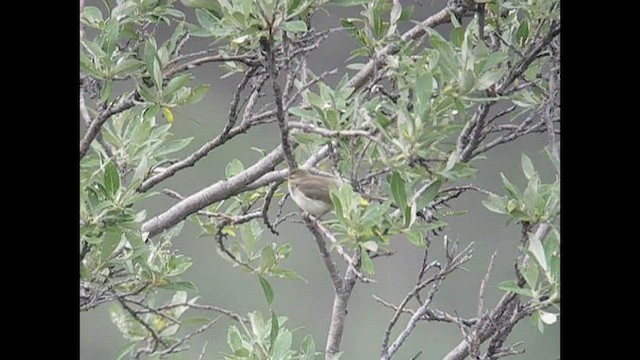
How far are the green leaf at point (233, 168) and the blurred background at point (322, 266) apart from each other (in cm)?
8

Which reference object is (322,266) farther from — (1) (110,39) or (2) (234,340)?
(1) (110,39)

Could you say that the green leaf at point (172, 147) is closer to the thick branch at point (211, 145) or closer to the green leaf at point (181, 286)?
the thick branch at point (211, 145)

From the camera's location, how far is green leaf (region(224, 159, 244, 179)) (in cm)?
149

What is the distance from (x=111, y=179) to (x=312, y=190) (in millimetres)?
311

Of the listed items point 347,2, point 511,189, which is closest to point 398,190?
point 511,189

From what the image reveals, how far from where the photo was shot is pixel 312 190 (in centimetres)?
124

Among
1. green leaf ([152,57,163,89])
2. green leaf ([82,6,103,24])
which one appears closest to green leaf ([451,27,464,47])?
green leaf ([152,57,163,89])

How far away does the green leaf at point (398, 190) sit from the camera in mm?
1050

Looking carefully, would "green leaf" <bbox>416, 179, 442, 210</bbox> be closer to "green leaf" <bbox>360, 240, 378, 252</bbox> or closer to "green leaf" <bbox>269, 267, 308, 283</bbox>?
"green leaf" <bbox>360, 240, 378, 252</bbox>

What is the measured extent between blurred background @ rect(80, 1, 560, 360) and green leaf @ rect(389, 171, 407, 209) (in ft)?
1.35

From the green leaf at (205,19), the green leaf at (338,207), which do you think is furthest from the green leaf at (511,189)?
the green leaf at (205,19)
